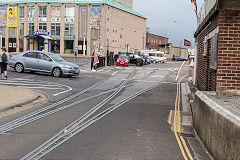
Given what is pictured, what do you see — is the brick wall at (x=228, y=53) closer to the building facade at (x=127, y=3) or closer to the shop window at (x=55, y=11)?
the shop window at (x=55, y=11)

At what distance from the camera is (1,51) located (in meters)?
18.1

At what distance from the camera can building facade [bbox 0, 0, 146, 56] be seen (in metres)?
59.7

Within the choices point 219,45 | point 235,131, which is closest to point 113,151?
point 235,131

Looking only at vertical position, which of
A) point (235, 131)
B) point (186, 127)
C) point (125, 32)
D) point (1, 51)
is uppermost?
point (125, 32)

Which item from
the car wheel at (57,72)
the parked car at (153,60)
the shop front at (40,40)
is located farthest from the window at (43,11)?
the car wheel at (57,72)

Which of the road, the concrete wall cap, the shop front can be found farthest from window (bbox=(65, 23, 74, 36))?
the concrete wall cap

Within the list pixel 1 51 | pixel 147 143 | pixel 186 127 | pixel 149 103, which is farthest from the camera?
pixel 1 51

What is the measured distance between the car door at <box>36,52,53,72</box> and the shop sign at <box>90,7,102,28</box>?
39153 millimetres

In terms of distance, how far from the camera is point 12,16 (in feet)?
211

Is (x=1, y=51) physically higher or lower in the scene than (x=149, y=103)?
higher

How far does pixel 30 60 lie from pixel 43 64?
0.98m

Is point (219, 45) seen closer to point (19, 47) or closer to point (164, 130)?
point (164, 130)

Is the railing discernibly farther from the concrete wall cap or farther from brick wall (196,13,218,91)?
the concrete wall cap

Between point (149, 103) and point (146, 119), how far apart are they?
331 centimetres
